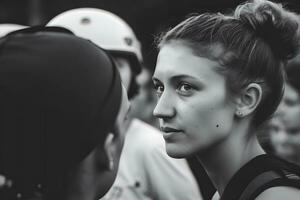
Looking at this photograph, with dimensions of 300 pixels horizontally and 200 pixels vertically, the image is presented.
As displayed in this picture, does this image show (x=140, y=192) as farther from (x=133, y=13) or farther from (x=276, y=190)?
(x=133, y=13)

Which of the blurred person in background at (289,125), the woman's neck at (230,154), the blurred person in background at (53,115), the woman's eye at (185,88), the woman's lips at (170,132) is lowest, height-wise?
the blurred person in background at (289,125)

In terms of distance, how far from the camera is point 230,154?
8.63ft

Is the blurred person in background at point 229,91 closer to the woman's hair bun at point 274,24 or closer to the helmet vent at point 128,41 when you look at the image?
the woman's hair bun at point 274,24

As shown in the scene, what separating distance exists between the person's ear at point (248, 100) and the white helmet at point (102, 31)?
1.99 meters

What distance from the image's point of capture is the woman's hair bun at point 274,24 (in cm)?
272

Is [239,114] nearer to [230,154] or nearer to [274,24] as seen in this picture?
[230,154]

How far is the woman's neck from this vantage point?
8.57 ft

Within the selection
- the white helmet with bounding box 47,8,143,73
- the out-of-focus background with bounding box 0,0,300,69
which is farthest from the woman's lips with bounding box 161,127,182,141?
the out-of-focus background with bounding box 0,0,300,69

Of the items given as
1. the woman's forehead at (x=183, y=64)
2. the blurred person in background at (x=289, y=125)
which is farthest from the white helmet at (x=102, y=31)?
the blurred person in background at (x=289, y=125)

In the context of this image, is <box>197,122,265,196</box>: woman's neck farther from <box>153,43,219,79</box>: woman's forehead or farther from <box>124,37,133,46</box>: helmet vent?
<box>124,37,133,46</box>: helmet vent

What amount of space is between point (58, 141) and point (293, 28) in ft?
5.29

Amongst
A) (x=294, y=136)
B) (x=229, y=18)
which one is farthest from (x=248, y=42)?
(x=294, y=136)

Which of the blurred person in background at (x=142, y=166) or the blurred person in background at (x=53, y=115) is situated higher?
the blurred person in background at (x=53, y=115)

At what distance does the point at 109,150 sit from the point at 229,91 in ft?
3.05
